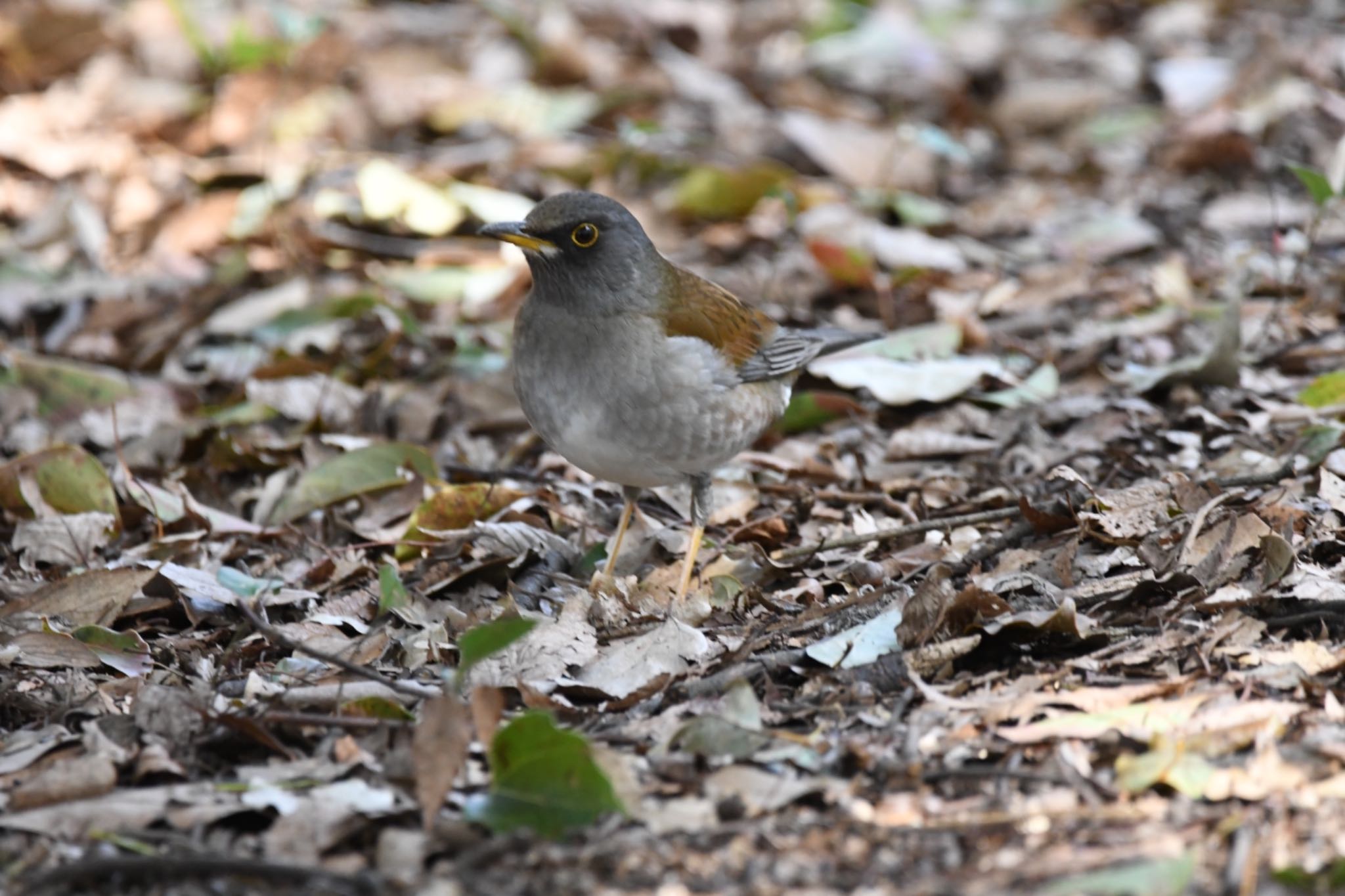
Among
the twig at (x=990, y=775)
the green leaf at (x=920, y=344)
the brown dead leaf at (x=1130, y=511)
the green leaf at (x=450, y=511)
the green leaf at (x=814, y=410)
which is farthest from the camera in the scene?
the green leaf at (x=920, y=344)

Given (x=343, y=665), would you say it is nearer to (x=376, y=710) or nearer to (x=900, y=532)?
(x=376, y=710)

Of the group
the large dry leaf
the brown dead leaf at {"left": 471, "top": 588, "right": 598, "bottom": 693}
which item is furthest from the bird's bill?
the large dry leaf

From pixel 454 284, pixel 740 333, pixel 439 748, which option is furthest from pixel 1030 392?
pixel 439 748

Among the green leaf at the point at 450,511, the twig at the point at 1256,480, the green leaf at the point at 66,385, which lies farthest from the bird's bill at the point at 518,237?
the green leaf at the point at 66,385

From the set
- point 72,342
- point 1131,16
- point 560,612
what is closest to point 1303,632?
point 560,612

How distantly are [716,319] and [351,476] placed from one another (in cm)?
171

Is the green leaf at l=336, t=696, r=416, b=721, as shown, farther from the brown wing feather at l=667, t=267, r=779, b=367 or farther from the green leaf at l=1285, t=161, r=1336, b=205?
the green leaf at l=1285, t=161, r=1336, b=205

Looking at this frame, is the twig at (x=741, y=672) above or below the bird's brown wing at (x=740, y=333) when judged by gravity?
below

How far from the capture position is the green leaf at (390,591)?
4.97m

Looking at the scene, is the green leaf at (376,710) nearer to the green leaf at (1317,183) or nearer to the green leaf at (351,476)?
the green leaf at (351,476)

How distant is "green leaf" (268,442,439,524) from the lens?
6.21m

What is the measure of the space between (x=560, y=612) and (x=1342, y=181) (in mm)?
4111

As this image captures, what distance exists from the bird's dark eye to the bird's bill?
0.29 ft

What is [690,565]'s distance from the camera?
5.46m
